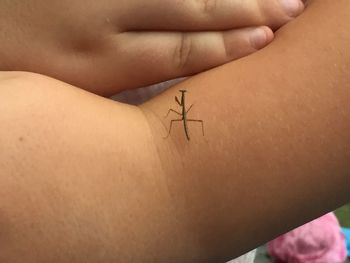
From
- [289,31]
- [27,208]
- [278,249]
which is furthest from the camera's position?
[278,249]

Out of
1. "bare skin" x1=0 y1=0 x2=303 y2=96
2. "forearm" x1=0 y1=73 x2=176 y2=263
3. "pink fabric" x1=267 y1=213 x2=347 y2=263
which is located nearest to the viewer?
"forearm" x1=0 y1=73 x2=176 y2=263

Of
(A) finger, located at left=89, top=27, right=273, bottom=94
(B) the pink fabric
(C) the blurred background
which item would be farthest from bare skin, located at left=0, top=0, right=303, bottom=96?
(C) the blurred background

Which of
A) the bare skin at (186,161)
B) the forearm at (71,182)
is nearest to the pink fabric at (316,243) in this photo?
the bare skin at (186,161)

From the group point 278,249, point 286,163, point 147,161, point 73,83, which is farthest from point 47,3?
point 278,249

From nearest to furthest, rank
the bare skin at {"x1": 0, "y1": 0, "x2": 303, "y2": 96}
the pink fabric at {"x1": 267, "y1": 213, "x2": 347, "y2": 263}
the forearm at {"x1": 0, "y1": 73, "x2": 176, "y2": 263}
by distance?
the forearm at {"x1": 0, "y1": 73, "x2": 176, "y2": 263}
the bare skin at {"x1": 0, "y1": 0, "x2": 303, "y2": 96}
the pink fabric at {"x1": 267, "y1": 213, "x2": 347, "y2": 263}

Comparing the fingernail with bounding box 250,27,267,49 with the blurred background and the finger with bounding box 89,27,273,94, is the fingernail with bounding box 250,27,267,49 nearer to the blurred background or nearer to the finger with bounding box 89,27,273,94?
the finger with bounding box 89,27,273,94

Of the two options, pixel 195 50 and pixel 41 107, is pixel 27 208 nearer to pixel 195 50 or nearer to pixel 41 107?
pixel 41 107
